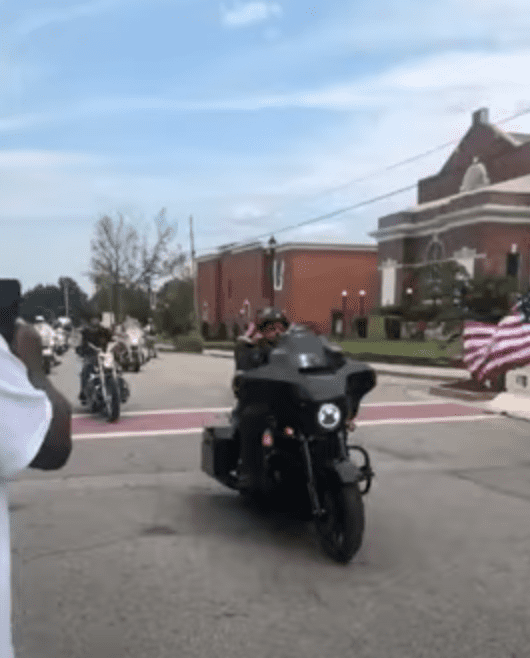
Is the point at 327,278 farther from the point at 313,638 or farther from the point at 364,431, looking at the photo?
the point at 313,638

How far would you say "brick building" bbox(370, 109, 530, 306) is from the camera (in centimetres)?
4047

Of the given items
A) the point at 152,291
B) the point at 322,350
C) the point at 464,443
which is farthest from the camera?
the point at 152,291

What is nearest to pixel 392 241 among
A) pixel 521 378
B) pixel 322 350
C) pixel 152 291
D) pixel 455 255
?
pixel 455 255

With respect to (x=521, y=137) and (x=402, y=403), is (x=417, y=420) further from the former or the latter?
(x=521, y=137)

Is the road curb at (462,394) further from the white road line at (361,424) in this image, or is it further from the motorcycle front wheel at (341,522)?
the motorcycle front wheel at (341,522)

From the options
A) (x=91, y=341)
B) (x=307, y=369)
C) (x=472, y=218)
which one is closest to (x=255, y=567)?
(x=307, y=369)

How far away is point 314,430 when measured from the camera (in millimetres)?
4840

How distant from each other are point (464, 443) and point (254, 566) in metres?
5.37

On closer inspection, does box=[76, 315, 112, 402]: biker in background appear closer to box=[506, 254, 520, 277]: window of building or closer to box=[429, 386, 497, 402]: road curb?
box=[429, 386, 497, 402]: road curb

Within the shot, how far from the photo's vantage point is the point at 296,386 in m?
4.91

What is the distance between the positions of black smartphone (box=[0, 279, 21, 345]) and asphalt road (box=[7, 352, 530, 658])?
2.22 metres

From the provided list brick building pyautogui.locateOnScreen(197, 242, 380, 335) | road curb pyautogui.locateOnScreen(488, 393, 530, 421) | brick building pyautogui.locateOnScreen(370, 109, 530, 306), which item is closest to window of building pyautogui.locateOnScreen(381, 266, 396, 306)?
brick building pyautogui.locateOnScreen(370, 109, 530, 306)

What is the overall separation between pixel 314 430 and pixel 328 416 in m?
0.13

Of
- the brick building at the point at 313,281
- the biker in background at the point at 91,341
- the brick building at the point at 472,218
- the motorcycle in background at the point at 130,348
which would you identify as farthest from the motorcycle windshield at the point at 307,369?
the brick building at the point at 313,281
